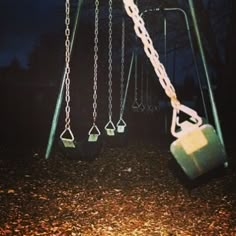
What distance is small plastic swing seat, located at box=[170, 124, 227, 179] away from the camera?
12.9 feet

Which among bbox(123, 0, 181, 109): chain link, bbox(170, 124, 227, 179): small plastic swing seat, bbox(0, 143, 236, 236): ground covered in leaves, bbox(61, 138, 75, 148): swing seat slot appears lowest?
bbox(0, 143, 236, 236): ground covered in leaves

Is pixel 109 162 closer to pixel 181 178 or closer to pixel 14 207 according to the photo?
pixel 181 178

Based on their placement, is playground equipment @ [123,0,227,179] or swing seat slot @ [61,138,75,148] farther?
swing seat slot @ [61,138,75,148]

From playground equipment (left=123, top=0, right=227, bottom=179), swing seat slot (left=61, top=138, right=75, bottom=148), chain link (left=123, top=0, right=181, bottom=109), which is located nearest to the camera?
chain link (left=123, top=0, right=181, bottom=109)

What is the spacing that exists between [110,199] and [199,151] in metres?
1.77

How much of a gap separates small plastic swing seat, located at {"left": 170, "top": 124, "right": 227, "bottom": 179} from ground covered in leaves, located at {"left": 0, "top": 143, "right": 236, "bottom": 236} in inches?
21.2

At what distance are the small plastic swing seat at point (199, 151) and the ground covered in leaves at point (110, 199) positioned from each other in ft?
1.77

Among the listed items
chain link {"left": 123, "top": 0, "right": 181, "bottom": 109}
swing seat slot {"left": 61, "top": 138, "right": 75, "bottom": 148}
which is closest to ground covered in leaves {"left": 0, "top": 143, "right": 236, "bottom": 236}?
swing seat slot {"left": 61, "top": 138, "right": 75, "bottom": 148}

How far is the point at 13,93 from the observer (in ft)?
85.7

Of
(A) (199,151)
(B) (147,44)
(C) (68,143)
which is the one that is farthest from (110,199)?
(B) (147,44)

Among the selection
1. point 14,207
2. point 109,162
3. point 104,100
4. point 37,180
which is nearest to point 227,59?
point 109,162

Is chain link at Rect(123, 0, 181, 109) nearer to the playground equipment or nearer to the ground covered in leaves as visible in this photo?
the playground equipment

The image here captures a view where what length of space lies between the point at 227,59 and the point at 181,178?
7.97 meters

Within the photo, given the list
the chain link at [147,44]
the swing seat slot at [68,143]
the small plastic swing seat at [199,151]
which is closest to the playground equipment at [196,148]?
the small plastic swing seat at [199,151]
